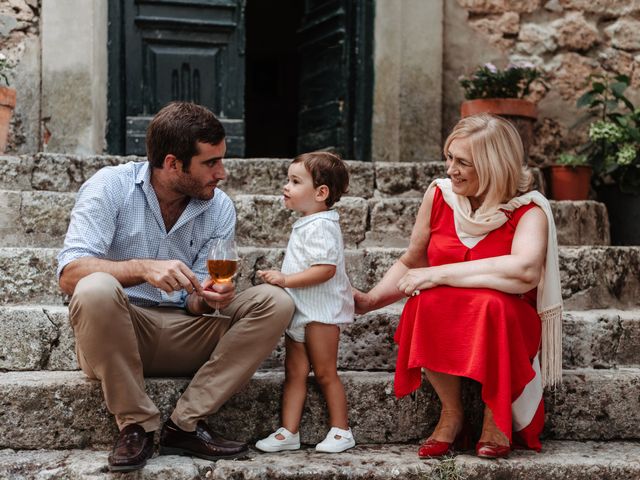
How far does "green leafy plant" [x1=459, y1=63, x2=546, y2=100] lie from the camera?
4.99 metres

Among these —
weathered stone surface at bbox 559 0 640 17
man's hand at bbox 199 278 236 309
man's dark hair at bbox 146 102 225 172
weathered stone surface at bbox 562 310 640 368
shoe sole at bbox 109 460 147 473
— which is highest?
weathered stone surface at bbox 559 0 640 17

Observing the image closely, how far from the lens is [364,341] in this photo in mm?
3047

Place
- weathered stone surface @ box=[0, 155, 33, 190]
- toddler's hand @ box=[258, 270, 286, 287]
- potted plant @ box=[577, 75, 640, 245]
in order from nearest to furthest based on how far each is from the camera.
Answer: toddler's hand @ box=[258, 270, 286, 287], weathered stone surface @ box=[0, 155, 33, 190], potted plant @ box=[577, 75, 640, 245]

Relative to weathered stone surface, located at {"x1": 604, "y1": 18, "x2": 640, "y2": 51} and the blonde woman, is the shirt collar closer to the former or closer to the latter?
the blonde woman

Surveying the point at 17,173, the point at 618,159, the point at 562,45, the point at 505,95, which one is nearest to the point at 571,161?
the point at 618,159

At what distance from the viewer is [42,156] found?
400 centimetres

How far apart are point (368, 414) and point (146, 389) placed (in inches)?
29.4

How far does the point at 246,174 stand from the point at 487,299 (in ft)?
6.23

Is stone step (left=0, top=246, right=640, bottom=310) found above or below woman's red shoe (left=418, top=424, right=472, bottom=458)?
above

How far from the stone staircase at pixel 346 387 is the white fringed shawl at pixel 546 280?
16 centimetres

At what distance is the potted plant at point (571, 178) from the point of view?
4715mm

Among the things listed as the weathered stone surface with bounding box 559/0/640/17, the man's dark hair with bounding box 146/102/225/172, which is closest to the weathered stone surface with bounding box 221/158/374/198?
the man's dark hair with bounding box 146/102/225/172

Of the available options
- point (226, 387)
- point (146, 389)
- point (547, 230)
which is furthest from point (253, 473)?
point (547, 230)

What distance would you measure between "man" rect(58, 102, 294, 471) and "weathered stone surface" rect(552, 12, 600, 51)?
3403 millimetres
